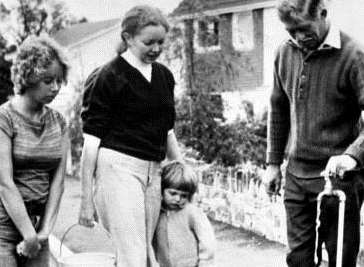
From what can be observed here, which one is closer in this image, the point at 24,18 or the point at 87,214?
the point at 87,214

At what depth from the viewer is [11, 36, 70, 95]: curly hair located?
10.2 feet

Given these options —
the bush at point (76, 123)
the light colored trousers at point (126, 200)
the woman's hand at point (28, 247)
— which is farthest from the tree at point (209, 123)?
the woman's hand at point (28, 247)

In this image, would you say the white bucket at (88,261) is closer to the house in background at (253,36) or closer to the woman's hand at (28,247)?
the woman's hand at (28,247)

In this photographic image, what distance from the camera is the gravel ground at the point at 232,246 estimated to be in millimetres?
5746

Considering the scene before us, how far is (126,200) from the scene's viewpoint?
3.41 m

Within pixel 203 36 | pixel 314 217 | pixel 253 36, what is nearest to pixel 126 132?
pixel 314 217

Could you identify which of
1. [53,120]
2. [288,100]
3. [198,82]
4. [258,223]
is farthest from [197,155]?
[53,120]

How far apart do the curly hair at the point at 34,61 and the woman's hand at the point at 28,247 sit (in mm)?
767

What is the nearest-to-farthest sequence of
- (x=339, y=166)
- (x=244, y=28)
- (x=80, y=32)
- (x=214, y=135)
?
(x=339, y=166), (x=214, y=135), (x=244, y=28), (x=80, y=32)

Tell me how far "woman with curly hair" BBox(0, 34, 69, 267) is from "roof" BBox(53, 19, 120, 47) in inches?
906

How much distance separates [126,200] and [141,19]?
1030 mm

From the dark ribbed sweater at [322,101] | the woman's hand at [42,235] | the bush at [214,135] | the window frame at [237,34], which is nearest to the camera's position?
the woman's hand at [42,235]

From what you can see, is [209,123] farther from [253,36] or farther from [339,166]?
[253,36]

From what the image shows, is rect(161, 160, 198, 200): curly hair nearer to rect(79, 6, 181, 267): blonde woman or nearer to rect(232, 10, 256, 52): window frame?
rect(79, 6, 181, 267): blonde woman
